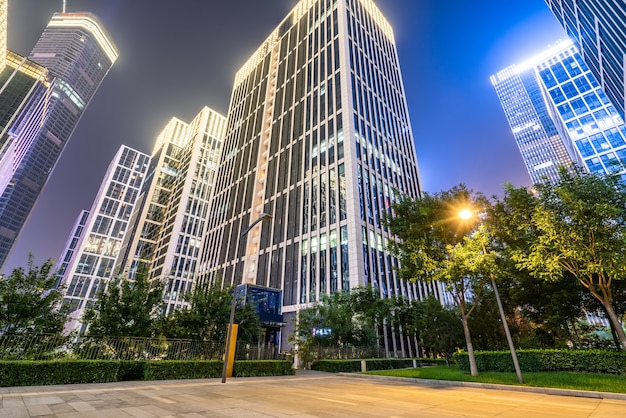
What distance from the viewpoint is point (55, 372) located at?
35.3 ft

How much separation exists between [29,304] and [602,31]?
70.0m

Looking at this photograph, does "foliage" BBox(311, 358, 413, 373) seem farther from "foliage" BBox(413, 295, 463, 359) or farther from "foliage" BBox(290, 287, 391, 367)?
"foliage" BBox(413, 295, 463, 359)

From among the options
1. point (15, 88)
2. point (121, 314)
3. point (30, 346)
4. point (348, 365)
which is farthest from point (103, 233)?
point (348, 365)

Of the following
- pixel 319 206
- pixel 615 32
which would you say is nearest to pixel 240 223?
pixel 319 206

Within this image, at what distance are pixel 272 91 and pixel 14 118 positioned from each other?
7630cm

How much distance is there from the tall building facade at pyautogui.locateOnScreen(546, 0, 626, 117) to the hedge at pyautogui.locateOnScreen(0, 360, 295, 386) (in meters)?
53.3

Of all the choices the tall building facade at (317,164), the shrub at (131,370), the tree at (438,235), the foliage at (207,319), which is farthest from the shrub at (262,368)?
the tall building facade at (317,164)

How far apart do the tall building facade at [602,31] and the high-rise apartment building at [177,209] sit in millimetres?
80538

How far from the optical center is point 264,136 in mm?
62812

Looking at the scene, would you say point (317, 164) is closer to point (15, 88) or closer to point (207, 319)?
point (207, 319)

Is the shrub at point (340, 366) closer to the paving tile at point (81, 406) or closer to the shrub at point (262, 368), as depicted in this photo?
the shrub at point (262, 368)

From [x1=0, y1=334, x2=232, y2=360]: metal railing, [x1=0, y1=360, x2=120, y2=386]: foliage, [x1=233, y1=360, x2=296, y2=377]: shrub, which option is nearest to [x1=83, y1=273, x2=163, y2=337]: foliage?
[x1=0, y1=334, x2=232, y2=360]: metal railing

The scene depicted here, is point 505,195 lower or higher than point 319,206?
lower

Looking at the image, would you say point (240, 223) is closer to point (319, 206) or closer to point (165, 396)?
point (319, 206)
